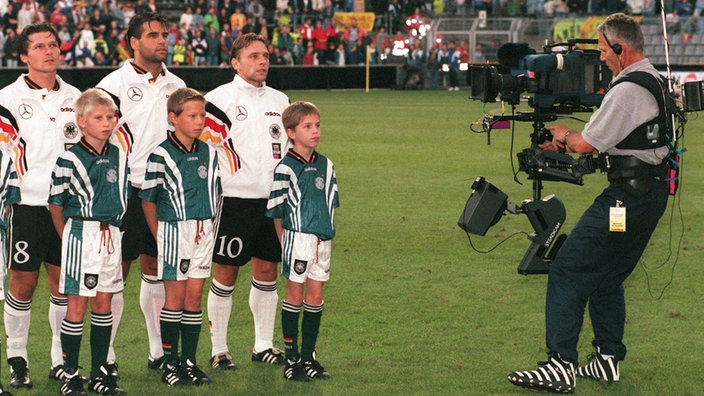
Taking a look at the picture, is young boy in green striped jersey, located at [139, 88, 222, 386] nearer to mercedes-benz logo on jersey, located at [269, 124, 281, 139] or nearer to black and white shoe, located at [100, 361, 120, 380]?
black and white shoe, located at [100, 361, 120, 380]

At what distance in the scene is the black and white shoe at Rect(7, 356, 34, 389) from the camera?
6492 millimetres

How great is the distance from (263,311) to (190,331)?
76 centimetres

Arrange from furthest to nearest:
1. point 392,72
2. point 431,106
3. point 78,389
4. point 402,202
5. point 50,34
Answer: point 392,72, point 431,106, point 402,202, point 50,34, point 78,389

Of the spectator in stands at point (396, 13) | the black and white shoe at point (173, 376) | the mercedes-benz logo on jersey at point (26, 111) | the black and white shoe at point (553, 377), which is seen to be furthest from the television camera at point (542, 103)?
the spectator in stands at point (396, 13)

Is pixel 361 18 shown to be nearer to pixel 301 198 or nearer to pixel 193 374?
pixel 301 198

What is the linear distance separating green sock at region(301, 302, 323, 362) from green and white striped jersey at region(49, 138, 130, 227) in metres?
1.27

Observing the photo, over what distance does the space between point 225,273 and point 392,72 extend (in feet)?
117

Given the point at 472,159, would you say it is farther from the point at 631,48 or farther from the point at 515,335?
the point at 631,48

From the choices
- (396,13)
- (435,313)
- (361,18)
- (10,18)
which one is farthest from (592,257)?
(396,13)

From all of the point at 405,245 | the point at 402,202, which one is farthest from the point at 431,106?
the point at 405,245

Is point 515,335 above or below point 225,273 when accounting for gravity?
below

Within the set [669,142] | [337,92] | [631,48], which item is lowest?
[337,92]

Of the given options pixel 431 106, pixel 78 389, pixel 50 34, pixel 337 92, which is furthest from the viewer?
pixel 337 92

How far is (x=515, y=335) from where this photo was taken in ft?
25.7
